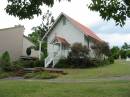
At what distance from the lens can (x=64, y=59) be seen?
4325 centimetres

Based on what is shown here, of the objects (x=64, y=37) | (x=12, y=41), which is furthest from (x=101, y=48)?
(x=12, y=41)

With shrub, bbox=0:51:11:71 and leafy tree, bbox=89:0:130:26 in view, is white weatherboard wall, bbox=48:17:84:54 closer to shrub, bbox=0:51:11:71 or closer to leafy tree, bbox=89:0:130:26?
shrub, bbox=0:51:11:71

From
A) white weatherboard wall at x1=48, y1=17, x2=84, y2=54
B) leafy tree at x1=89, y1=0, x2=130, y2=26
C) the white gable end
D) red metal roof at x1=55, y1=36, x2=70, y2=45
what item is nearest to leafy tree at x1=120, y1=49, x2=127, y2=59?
white weatherboard wall at x1=48, y1=17, x2=84, y2=54

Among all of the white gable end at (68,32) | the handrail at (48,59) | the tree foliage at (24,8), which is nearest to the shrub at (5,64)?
the handrail at (48,59)

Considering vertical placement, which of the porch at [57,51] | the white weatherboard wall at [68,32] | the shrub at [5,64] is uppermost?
the white weatherboard wall at [68,32]

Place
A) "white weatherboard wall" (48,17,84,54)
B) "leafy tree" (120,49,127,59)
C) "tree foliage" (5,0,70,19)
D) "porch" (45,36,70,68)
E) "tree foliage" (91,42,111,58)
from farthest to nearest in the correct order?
"leafy tree" (120,49,127,59)
"white weatherboard wall" (48,17,84,54)
"tree foliage" (91,42,111,58)
"porch" (45,36,70,68)
"tree foliage" (5,0,70,19)

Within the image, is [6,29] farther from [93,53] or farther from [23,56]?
[93,53]

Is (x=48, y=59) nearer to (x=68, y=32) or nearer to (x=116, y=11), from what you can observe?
(x=68, y=32)

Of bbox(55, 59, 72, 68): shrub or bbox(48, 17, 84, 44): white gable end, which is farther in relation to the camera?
bbox(48, 17, 84, 44): white gable end

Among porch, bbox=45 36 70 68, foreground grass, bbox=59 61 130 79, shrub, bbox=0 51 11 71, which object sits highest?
porch, bbox=45 36 70 68

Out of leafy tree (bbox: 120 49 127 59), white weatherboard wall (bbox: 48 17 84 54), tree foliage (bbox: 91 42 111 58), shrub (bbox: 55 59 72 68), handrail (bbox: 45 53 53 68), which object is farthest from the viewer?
leafy tree (bbox: 120 49 127 59)

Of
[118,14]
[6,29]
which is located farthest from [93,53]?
[118,14]

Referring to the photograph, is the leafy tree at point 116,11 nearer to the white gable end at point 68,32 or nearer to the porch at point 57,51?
the porch at point 57,51

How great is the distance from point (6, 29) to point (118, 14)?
35.8m
